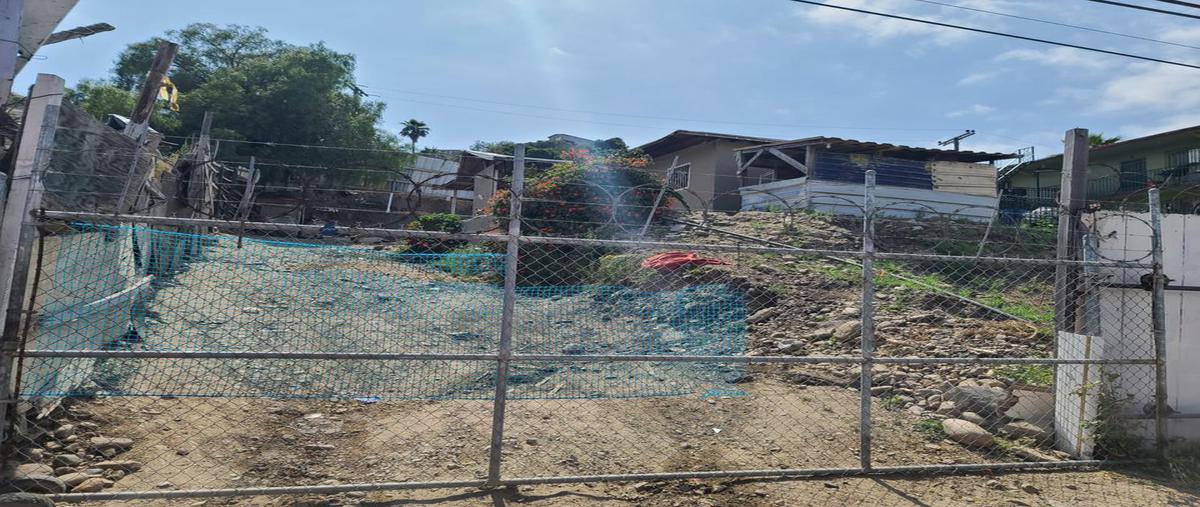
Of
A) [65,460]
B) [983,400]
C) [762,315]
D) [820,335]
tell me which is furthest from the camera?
[762,315]

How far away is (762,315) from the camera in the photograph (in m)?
9.72

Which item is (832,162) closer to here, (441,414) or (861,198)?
(861,198)

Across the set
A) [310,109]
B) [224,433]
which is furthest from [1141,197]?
[310,109]

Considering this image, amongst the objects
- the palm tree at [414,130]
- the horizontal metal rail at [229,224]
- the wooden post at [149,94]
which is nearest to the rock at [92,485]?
the horizontal metal rail at [229,224]

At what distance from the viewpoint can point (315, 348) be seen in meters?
6.88

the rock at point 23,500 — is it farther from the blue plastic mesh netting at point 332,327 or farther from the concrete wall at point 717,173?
the concrete wall at point 717,173

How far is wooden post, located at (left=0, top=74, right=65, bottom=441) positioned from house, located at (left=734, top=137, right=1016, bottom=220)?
56.9ft

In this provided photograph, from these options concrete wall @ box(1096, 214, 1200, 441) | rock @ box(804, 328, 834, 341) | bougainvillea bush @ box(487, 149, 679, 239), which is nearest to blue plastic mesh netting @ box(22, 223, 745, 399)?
rock @ box(804, 328, 834, 341)

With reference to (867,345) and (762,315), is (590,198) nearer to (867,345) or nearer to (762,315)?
(762,315)

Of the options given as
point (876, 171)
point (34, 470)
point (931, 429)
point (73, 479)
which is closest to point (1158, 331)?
point (931, 429)

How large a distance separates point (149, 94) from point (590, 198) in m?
8.60

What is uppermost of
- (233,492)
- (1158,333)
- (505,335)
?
(1158,333)

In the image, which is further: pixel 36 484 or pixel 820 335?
pixel 820 335

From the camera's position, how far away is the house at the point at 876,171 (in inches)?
782
